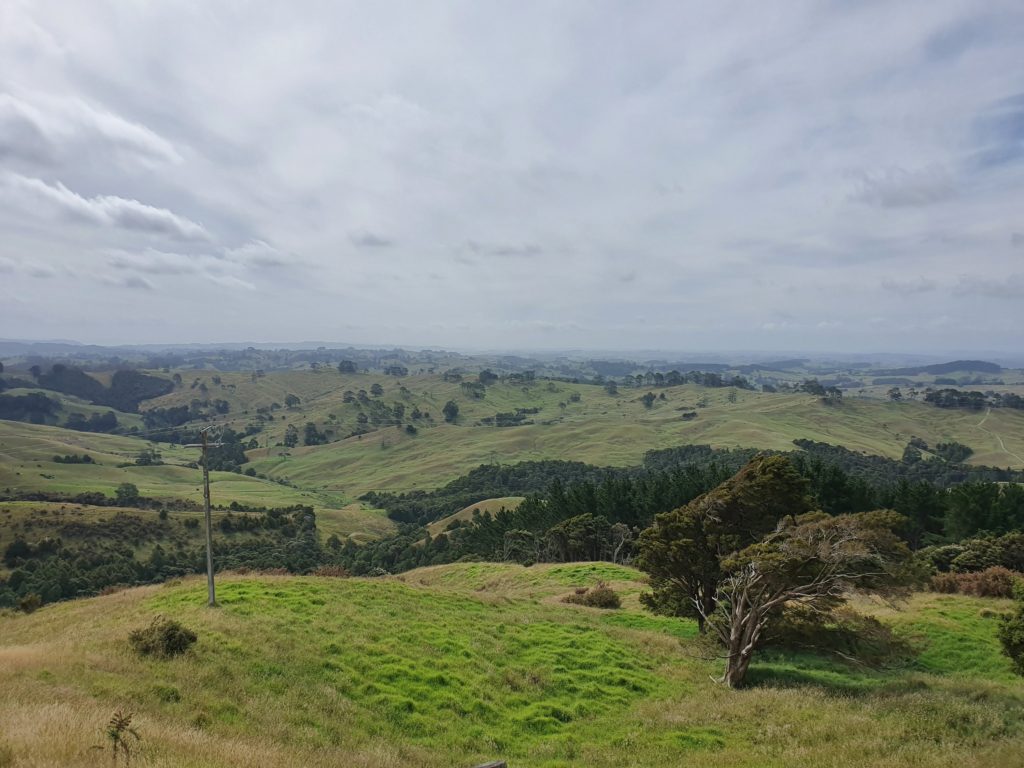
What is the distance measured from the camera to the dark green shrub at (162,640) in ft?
51.5

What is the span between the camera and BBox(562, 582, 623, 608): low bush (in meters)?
34.2

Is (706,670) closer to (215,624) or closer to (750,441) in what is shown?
(215,624)

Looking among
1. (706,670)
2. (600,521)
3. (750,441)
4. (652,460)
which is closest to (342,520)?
(600,521)

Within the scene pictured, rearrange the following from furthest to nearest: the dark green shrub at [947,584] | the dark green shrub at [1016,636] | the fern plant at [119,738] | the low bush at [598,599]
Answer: the low bush at [598,599] < the dark green shrub at [947,584] < the dark green shrub at [1016,636] < the fern plant at [119,738]

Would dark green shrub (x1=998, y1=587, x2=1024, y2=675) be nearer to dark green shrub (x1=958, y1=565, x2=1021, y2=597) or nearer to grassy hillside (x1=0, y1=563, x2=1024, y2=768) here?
grassy hillside (x1=0, y1=563, x2=1024, y2=768)

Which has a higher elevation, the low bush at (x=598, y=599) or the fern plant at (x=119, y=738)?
the fern plant at (x=119, y=738)

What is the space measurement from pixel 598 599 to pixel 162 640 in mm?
25295

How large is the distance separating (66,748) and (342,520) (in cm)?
12843

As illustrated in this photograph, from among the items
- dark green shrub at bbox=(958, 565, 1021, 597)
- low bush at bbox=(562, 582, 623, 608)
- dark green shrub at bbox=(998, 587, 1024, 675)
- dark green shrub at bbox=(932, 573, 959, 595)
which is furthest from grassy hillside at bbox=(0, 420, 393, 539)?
dark green shrub at bbox=(998, 587, 1024, 675)

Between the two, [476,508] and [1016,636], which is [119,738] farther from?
[476,508]

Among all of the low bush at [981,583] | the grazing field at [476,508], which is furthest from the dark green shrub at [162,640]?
the grazing field at [476,508]

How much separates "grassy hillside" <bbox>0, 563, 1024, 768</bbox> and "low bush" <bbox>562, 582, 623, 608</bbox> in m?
7.12

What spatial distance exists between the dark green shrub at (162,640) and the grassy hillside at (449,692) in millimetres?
363

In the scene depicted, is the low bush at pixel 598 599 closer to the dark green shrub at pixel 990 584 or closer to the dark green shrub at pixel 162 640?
the dark green shrub at pixel 990 584
